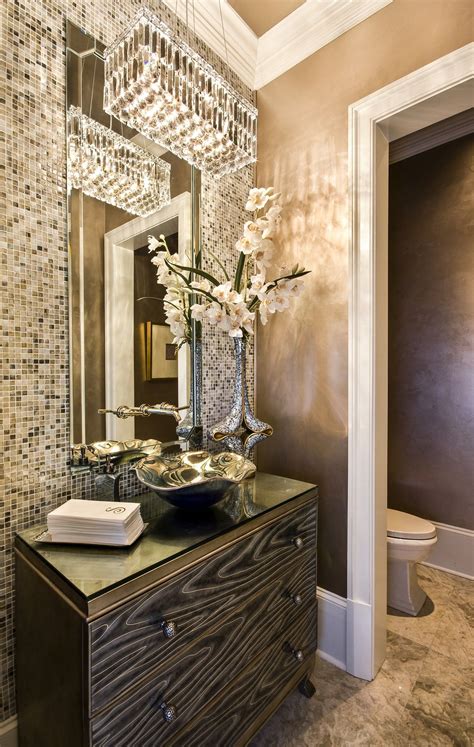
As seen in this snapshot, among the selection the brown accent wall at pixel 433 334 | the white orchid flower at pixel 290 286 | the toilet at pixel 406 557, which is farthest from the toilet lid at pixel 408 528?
the white orchid flower at pixel 290 286

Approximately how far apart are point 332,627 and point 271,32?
2951mm

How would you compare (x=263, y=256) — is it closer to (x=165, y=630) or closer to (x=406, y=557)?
(x=165, y=630)

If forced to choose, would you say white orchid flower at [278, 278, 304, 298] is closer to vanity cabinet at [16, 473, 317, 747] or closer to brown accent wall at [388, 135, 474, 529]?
Result: vanity cabinet at [16, 473, 317, 747]

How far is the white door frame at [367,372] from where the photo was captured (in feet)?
5.29

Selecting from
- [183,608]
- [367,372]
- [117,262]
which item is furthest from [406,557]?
[117,262]

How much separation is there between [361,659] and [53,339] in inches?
72.1

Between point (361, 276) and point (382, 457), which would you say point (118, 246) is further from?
point (382, 457)

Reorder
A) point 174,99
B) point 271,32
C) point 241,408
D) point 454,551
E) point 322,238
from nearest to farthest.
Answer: point 174,99
point 241,408
point 322,238
point 271,32
point 454,551

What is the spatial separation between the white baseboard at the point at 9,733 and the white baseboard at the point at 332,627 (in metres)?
1.25

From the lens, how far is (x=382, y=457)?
1.68 m

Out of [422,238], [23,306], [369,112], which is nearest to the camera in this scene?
[23,306]

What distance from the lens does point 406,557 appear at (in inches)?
82.4

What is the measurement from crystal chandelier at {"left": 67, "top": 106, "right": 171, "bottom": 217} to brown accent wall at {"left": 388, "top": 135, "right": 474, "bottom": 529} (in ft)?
6.61

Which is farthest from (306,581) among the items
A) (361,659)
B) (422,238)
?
(422,238)
